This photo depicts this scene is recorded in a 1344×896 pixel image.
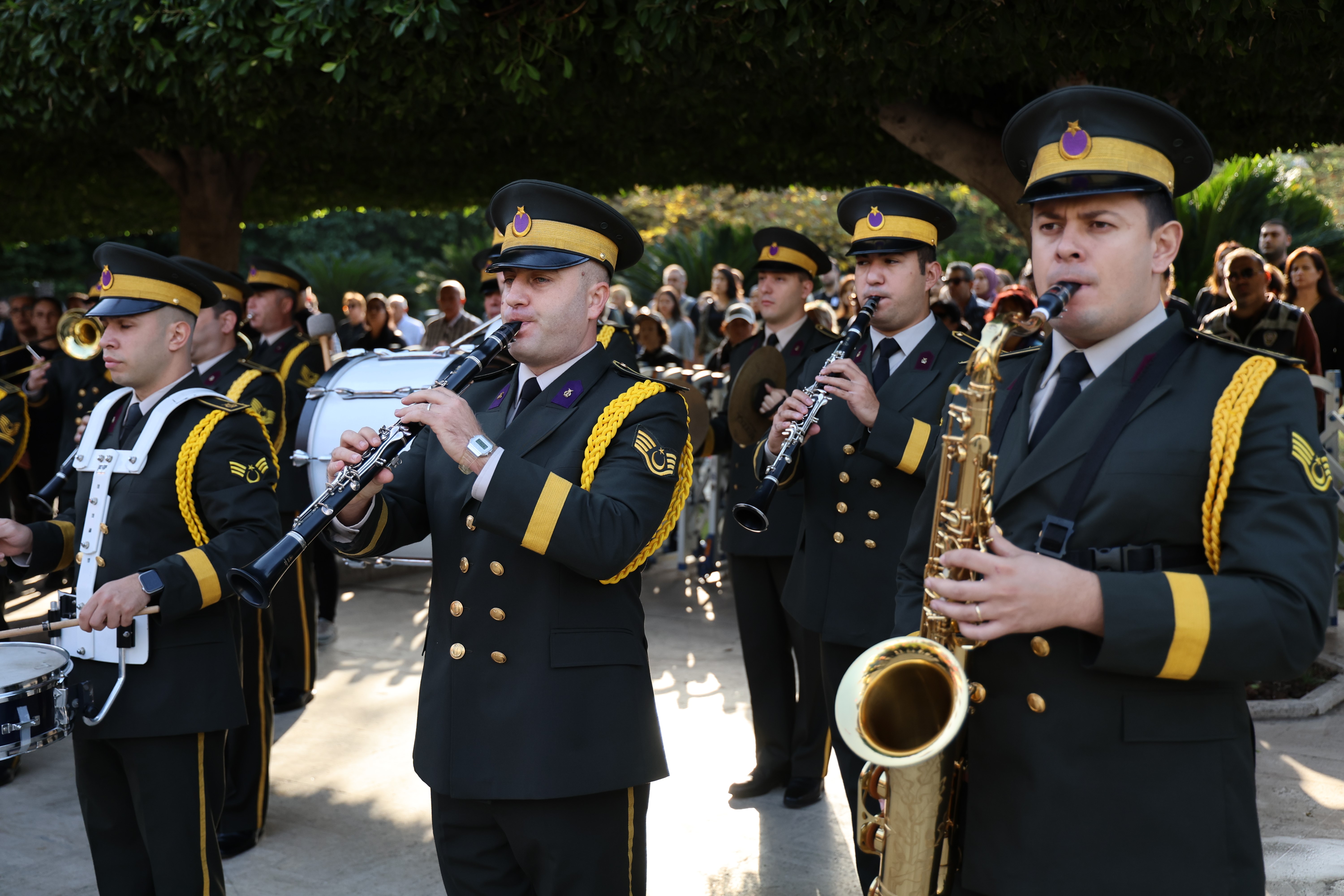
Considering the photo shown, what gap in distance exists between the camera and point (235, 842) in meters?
4.46

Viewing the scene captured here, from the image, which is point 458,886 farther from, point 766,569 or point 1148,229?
point 766,569

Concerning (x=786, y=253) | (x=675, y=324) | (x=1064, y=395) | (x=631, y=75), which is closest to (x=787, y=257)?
(x=786, y=253)

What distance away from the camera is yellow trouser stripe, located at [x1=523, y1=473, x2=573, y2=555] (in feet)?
7.89

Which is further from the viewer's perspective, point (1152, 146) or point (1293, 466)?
point (1152, 146)

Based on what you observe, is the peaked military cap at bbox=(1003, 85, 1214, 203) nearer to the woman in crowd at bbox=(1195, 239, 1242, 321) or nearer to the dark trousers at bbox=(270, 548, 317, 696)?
the dark trousers at bbox=(270, 548, 317, 696)

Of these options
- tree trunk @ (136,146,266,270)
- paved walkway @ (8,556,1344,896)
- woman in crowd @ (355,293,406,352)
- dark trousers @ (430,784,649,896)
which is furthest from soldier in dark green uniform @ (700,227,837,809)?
woman in crowd @ (355,293,406,352)

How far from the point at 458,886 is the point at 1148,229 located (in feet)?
6.65

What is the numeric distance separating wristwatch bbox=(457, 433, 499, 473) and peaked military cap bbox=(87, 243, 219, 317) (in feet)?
5.24

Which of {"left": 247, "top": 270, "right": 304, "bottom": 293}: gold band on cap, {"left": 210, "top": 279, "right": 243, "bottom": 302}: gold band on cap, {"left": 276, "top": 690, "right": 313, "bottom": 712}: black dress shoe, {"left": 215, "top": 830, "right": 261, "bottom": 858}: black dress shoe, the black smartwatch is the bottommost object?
{"left": 215, "top": 830, "right": 261, "bottom": 858}: black dress shoe

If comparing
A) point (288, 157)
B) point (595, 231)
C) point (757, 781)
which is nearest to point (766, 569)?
point (757, 781)

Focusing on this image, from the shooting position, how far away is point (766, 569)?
17.0ft

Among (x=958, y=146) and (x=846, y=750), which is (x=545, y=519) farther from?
(x=958, y=146)

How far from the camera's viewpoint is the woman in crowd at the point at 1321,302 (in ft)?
27.8

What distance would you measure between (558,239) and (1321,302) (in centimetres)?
789
